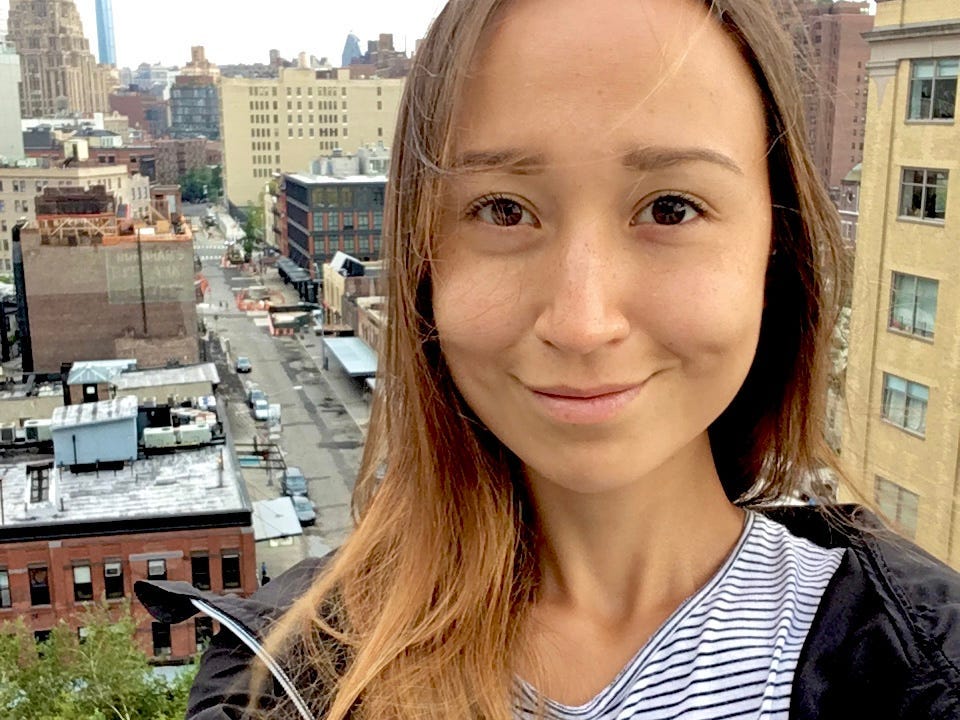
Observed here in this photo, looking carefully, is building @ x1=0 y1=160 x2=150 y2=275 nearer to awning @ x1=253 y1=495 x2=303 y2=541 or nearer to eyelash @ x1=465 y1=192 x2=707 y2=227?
awning @ x1=253 y1=495 x2=303 y2=541

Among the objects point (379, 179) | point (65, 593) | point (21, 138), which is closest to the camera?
point (65, 593)

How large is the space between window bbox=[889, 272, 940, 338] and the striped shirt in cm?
277

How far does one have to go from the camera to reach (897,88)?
3309mm

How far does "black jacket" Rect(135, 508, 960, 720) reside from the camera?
58 centimetres

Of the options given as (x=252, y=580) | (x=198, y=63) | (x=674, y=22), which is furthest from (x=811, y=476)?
(x=198, y=63)

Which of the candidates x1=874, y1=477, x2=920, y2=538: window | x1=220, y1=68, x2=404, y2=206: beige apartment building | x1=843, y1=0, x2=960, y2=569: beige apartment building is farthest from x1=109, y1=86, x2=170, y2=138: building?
x1=874, y1=477, x2=920, y2=538: window

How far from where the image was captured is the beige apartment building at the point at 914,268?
314 centimetres

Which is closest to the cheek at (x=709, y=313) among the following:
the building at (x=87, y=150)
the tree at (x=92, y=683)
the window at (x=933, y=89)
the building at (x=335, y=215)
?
the window at (x=933, y=89)

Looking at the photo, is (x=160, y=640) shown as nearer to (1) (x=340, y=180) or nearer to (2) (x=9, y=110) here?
(1) (x=340, y=180)

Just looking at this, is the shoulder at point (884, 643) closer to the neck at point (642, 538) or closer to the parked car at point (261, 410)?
the neck at point (642, 538)

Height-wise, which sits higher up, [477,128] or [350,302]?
[477,128]

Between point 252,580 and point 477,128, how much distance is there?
24.9 feet

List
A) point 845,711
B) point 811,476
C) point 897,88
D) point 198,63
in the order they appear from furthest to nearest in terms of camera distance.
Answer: point 198,63 < point 897,88 < point 811,476 < point 845,711

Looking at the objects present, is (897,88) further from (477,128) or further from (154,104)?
(154,104)
